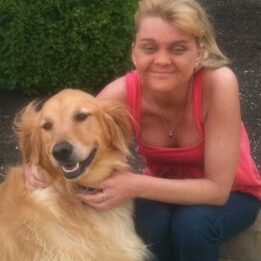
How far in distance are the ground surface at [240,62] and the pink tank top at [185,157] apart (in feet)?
4.41

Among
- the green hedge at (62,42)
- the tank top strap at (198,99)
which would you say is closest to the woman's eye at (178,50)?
the tank top strap at (198,99)

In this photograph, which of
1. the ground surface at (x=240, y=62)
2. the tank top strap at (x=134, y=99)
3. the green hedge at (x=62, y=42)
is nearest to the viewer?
the tank top strap at (x=134, y=99)

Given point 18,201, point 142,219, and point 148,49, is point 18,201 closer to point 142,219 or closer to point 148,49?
point 142,219

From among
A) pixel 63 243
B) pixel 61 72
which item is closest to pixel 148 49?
pixel 63 243

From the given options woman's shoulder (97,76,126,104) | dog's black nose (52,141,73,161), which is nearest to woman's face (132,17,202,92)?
woman's shoulder (97,76,126,104)

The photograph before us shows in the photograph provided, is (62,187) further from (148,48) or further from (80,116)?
(148,48)

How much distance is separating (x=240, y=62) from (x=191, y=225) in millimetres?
3457

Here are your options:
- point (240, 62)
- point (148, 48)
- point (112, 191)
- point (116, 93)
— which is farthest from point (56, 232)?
point (240, 62)

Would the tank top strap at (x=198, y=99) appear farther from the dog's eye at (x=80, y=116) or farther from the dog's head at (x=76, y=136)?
the dog's eye at (x=80, y=116)

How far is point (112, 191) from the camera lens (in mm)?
3367

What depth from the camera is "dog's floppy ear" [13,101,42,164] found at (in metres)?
3.29

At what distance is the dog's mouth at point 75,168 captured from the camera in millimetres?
3152

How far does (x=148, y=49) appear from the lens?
10.9 ft

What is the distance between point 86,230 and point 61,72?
106 inches
